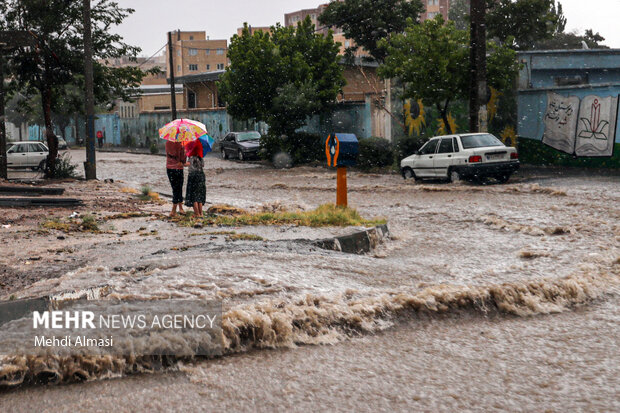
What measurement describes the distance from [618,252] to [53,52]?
808 inches

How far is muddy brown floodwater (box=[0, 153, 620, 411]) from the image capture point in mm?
4082

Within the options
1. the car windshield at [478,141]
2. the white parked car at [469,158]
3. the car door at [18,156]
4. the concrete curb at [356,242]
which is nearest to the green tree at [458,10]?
the car door at [18,156]

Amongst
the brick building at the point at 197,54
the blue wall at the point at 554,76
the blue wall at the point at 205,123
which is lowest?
the blue wall at the point at 205,123

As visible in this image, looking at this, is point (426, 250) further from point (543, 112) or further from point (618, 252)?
point (543, 112)

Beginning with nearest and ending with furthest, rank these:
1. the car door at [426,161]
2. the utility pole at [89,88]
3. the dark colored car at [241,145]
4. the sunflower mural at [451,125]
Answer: the car door at [426,161] → the utility pole at [89,88] → the sunflower mural at [451,125] → the dark colored car at [241,145]

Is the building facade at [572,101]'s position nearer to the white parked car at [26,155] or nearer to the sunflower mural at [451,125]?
the sunflower mural at [451,125]

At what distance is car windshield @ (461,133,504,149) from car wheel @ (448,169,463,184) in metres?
0.74

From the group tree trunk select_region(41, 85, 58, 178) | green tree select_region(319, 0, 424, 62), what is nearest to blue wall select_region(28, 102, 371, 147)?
tree trunk select_region(41, 85, 58, 178)

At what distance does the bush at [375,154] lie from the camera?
1095 inches

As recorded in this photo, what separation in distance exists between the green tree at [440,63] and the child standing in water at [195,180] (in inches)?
508

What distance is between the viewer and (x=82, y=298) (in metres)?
5.57

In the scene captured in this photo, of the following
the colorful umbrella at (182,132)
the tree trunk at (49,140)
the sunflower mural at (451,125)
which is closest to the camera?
the colorful umbrella at (182,132)

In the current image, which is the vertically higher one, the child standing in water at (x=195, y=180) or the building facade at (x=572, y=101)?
the building facade at (x=572, y=101)

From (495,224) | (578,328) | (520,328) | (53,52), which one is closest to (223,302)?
(520,328)
